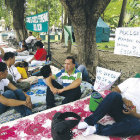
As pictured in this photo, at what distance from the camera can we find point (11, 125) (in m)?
2.28

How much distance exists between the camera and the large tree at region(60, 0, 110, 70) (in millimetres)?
4656

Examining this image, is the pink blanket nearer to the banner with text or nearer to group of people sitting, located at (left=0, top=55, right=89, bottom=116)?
group of people sitting, located at (left=0, top=55, right=89, bottom=116)

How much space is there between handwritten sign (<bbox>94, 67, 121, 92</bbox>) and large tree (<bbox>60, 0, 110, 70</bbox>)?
1.91 m

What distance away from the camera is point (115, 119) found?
2.39m

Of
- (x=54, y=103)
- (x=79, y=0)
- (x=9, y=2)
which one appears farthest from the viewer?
(x=9, y=2)

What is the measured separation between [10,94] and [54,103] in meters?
0.98

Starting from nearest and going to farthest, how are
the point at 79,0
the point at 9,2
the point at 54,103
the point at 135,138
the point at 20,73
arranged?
1. the point at 135,138
2. the point at 54,103
3. the point at 20,73
4. the point at 79,0
5. the point at 9,2

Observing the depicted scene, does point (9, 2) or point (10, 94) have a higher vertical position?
point (9, 2)

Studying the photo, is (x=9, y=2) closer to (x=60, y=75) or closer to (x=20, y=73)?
(x=20, y=73)

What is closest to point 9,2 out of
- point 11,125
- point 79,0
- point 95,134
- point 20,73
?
point 79,0

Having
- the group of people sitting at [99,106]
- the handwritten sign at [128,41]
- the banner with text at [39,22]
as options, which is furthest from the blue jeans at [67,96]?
the banner with text at [39,22]

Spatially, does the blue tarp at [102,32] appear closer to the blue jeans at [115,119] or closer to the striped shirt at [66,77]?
the striped shirt at [66,77]

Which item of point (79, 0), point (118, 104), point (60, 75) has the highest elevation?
point (79, 0)

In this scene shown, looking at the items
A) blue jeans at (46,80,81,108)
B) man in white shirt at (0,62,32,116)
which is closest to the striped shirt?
blue jeans at (46,80,81,108)
